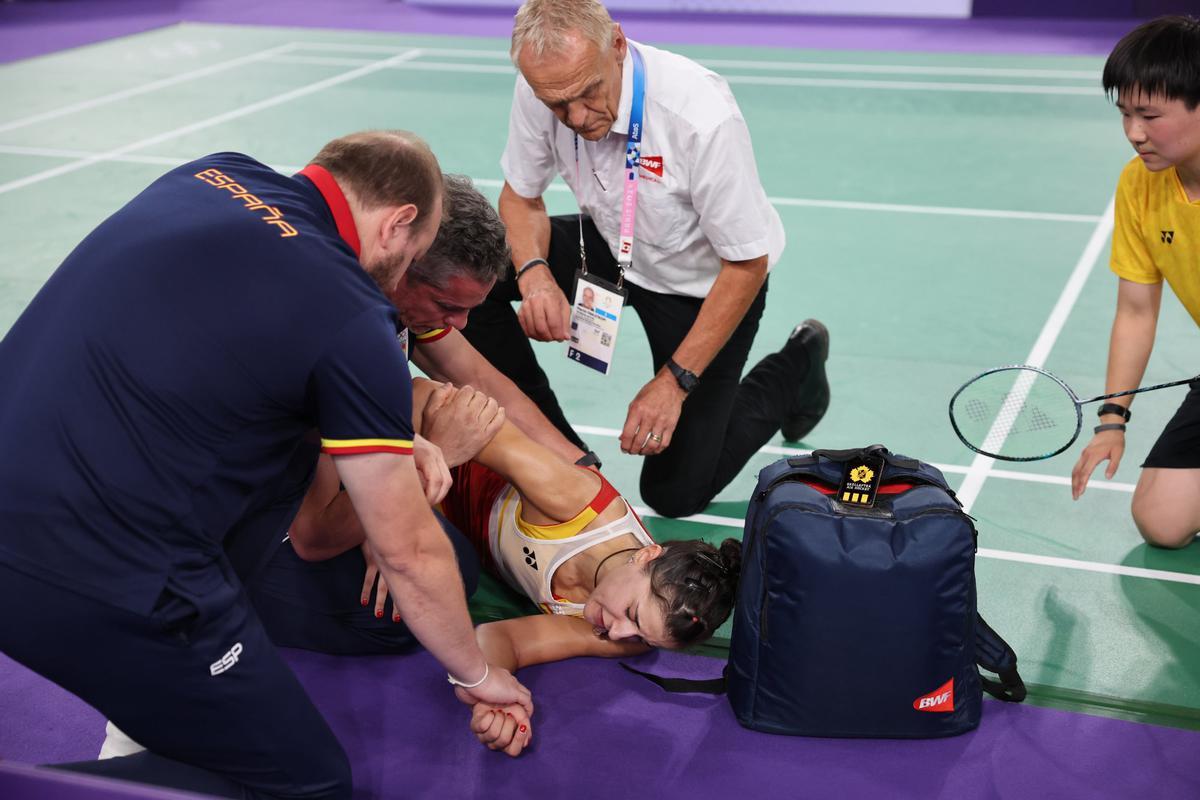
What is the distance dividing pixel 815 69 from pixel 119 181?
695cm

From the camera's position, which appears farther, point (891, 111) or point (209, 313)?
point (891, 111)

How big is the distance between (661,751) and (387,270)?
1.68 meters

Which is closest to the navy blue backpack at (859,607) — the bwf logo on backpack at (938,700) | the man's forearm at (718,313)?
the bwf logo on backpack at (938,700)

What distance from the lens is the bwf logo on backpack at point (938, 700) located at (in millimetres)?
3555

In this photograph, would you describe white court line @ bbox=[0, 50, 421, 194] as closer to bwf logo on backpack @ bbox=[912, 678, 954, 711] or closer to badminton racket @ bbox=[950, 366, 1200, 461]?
badminton racket @ bbox=[950, 366, 1200, 461]

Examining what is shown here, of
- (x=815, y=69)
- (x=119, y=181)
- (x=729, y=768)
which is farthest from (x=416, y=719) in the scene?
(x=815, y=69)

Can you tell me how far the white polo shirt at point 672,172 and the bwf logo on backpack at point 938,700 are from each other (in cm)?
169

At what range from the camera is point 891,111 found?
10688 mm

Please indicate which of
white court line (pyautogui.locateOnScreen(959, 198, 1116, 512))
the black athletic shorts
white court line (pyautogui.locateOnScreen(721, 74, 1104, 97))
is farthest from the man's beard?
white court line (pyautogui.locateOnScreen(721, 74, 1104, 97))

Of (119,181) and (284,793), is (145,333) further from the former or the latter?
(119,181)

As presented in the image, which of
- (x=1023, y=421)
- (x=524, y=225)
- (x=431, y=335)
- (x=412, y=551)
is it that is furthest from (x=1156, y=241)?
(x=412, y=551)

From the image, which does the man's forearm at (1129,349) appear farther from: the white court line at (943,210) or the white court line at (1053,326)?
the white court line at (943,210)

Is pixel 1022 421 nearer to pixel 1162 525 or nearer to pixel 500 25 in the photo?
pixel 1162 525

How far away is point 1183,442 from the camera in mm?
4492
